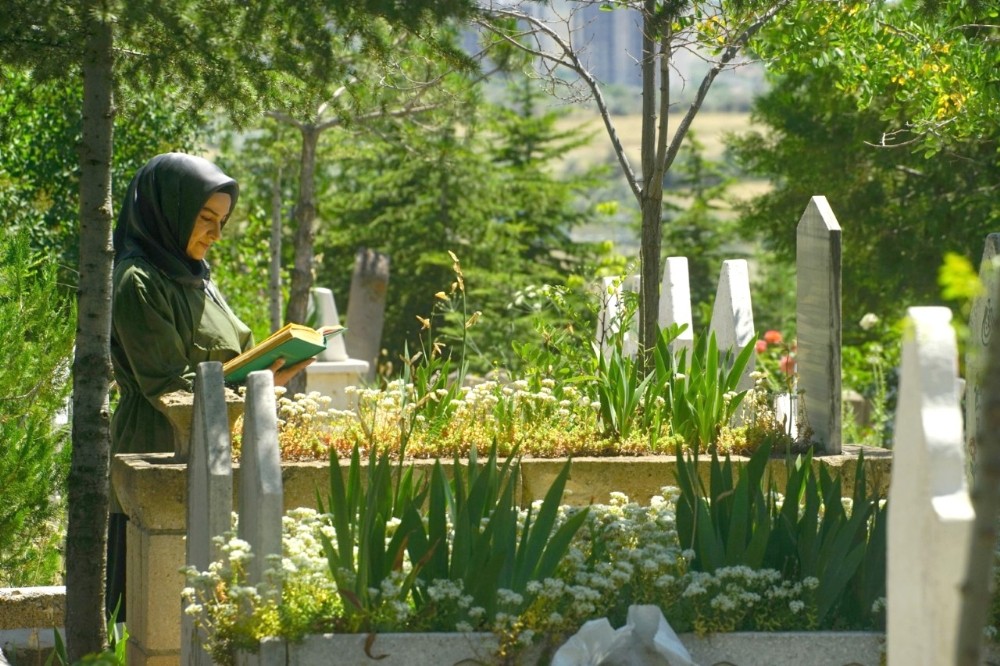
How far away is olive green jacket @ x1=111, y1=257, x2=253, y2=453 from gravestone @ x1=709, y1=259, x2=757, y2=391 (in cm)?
253

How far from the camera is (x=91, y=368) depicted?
471 centimetres

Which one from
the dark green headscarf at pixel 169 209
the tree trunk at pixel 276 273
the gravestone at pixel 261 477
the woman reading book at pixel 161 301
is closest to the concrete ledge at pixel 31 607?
the woman reading book at pixel 161 301

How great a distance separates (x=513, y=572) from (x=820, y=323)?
2.65m

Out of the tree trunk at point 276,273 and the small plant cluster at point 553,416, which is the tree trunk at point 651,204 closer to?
the small plant cluster at point 553,416

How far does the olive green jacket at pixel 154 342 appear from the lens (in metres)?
5.31

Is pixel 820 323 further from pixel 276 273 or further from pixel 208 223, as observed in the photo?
pixel 276 273

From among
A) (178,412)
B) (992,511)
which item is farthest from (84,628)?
(992,511)

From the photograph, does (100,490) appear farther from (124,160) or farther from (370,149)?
(370,149)

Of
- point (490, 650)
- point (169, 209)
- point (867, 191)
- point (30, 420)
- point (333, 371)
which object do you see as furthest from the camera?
point (867, 191)

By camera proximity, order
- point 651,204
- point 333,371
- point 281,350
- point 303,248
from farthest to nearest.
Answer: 1. point 333,371
2. point 303,248
3. point 651,204
4. point 281,350

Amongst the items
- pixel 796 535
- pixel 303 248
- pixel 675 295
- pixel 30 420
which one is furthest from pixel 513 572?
pixel 303 248

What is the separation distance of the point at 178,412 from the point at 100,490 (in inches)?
14.5

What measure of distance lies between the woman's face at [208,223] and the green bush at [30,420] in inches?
53.9

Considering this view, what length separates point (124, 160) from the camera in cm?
1027
